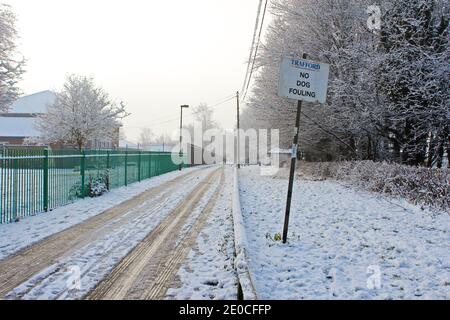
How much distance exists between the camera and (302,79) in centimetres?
682

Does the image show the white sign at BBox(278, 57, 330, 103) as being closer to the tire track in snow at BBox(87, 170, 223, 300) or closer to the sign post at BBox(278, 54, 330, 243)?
the sign post at BBox(278, 54, 330, 243)

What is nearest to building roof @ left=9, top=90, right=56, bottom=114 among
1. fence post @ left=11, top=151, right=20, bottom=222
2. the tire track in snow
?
fence post @ left=11, top=151, right=20, bottom=222

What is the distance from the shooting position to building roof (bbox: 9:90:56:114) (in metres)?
51.9

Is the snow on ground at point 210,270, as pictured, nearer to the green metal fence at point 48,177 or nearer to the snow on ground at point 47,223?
the snow on ground at point 47,223

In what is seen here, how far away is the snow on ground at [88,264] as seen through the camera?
4.60 m

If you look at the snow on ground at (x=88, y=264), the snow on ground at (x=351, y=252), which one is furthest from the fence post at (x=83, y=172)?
the snow on ground at (x=351, y=252)

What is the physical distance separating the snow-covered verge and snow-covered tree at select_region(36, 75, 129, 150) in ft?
95.2

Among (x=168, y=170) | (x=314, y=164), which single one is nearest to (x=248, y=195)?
(x=314, y=164)

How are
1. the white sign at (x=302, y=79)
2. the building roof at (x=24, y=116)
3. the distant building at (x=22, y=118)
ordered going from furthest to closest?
the building roof at (x=24, y=116), the distant building at (x=22, y=118), the white sign at (x=302, y=79)

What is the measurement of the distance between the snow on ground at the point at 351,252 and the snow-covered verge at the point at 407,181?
1.27 ft

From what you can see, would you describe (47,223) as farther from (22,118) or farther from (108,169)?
(22,118)

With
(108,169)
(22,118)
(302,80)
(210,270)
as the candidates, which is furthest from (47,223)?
(22,118)

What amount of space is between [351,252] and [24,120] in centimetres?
5329
